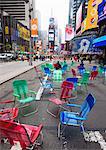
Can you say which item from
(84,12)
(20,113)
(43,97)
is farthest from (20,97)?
(84,12)

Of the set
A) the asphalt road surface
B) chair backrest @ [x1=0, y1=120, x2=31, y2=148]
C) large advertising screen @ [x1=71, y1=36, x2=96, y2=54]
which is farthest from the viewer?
large advertising screen @ [x1=71, y1=36, x2=96, y2=54]

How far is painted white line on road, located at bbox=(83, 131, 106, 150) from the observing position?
4676mm

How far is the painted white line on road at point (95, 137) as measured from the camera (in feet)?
15.3

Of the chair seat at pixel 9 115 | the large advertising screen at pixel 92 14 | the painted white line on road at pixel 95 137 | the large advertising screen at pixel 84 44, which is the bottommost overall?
the painted white line on road at pixel 95 137

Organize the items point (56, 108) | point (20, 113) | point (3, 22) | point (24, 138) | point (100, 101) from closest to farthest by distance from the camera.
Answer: point (24, 138), point (20, 113), point (56, 108), point (100, 101), point (3, 22)

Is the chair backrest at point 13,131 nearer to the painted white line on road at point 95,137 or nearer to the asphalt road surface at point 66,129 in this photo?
the asphalt road surface at point 66,129

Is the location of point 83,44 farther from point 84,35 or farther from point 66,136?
point 66,136

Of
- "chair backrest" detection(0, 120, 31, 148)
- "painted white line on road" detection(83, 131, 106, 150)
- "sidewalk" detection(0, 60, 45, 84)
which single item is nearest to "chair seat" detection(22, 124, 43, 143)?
"chair backrest" detection(0, 120, 31, 148)

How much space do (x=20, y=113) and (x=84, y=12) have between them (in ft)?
269

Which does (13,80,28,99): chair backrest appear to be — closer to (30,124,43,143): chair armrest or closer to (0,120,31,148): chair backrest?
(30,124,43,143): chair armrest

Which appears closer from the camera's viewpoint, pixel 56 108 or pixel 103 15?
pixel 56 108

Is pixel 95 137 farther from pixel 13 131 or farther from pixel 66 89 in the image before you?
pixel 66 89

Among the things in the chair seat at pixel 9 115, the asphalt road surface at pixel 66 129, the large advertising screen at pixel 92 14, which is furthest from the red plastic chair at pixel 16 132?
the large advertising screen at pixel 92 14

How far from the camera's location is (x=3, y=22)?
3632 inches
